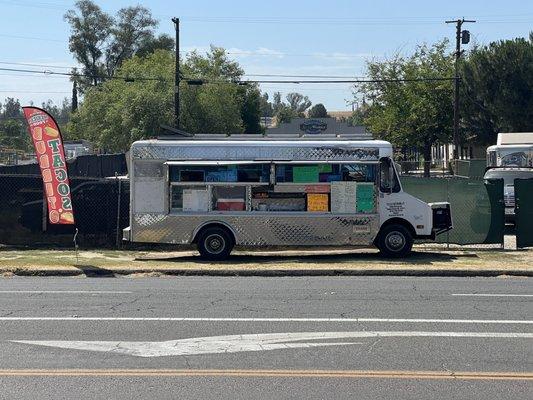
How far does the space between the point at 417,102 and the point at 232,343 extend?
A: 5127 cm

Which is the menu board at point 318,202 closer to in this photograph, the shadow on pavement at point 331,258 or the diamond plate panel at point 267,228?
the diamond plate panel at point 267,228

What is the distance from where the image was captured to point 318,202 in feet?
60.2

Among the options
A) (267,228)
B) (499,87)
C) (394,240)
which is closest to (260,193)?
(267,228)

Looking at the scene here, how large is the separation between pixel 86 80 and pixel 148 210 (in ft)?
216

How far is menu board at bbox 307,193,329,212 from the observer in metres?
18.3

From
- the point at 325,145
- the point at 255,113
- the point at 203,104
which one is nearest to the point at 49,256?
the point at 325,145

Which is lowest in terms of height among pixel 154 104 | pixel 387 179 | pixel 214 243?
pixel 214 243

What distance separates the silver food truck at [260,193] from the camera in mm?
18297

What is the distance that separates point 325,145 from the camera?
1834 cm

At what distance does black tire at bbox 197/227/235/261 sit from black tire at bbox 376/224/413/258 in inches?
136

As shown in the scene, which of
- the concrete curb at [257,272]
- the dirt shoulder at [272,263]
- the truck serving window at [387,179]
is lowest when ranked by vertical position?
the concrete curb at [257,272]

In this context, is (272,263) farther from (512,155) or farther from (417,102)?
(417,102)

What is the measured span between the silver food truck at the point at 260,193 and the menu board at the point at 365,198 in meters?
0.02

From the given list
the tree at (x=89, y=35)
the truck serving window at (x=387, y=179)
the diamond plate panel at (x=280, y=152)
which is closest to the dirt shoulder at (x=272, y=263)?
the truck serving window at (x=387, y=179)
